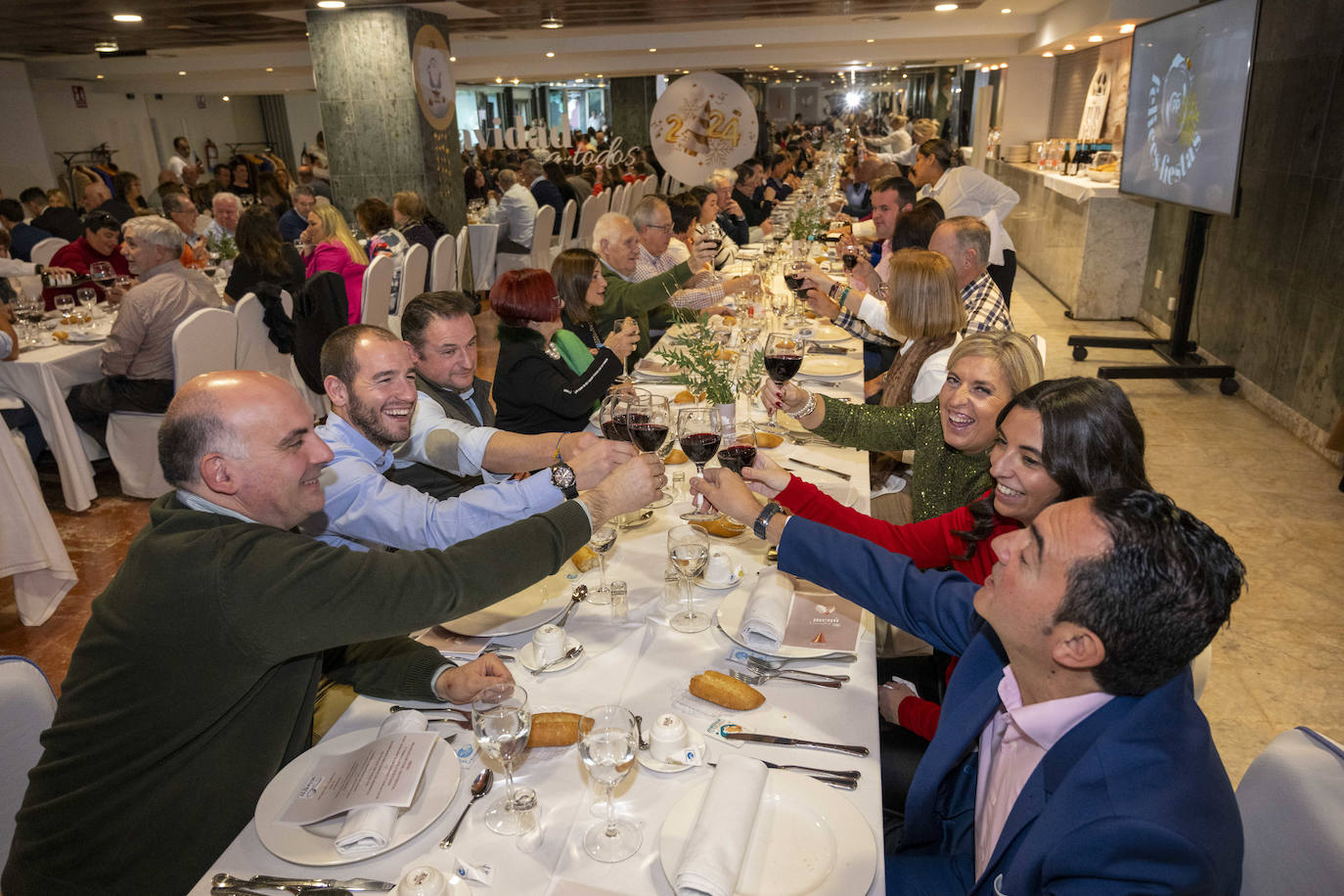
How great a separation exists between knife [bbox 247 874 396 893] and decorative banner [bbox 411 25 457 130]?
6898 millimetres

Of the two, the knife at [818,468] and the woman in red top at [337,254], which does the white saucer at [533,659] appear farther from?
the woman in red top at [337,254]

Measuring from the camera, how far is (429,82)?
23.5ft

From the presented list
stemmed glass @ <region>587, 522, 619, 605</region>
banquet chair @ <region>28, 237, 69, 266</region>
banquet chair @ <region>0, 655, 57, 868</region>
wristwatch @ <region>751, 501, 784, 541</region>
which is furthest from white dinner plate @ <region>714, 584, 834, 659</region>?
banquet chair @ <region>28, 237, 69, 266</region>

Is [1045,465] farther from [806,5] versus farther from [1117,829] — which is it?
[806,5]

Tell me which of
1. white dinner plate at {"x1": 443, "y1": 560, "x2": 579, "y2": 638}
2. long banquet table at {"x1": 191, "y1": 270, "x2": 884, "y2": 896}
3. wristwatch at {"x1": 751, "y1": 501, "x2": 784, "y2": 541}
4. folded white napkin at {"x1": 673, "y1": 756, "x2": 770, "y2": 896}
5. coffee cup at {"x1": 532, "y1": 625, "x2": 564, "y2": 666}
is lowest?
long banquet table at {"x1": 191, "y1": 270, "x2": 884, "y2": 896}

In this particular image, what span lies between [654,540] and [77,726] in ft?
3.98

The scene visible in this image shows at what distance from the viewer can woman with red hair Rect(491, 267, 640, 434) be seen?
9.96 ft

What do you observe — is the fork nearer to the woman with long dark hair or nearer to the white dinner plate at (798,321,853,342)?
A: the white dinner plate at (798,321,853,342)

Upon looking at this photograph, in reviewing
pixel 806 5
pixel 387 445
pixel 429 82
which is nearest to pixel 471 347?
pixel 387 445

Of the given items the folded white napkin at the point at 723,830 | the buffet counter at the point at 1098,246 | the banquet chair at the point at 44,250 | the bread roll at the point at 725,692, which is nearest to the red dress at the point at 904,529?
the bread roll at the point at 725,692

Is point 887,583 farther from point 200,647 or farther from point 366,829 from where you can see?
point 200,647

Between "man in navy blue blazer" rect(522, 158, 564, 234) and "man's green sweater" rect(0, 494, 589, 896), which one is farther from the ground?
"man in navy blue blazer" rect(522, 158, 564, 234)

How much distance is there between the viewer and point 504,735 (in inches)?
48.0

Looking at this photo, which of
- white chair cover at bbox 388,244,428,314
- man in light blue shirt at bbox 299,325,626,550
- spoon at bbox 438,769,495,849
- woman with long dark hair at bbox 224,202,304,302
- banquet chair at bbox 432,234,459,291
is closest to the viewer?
spoon at bbox 438,769,495,849
